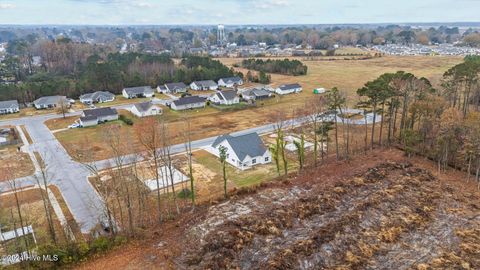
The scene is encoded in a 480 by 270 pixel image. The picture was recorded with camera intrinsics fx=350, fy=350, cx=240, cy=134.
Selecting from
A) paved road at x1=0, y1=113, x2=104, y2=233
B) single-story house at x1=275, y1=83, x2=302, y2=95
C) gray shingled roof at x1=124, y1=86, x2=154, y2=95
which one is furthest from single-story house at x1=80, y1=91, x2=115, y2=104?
single-story house at x1=275, y1=83, x2=302, y2=95

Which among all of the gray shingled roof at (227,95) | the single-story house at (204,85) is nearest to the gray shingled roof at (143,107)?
the gray shingled roof at (227,95)

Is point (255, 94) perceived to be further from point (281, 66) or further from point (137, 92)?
point (281, 66)

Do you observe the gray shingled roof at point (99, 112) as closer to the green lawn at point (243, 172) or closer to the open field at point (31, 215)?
the green lawn at point (243, 172)

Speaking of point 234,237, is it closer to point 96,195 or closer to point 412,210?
point 412,210

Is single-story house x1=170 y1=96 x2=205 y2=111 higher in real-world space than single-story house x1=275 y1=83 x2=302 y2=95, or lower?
lower

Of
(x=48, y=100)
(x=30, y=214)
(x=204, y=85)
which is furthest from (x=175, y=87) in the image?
(x=30, y=214)

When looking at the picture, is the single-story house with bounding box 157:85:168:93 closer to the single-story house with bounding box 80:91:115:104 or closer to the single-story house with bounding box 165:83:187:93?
the single-story house with bounding box 165:83:187:93
